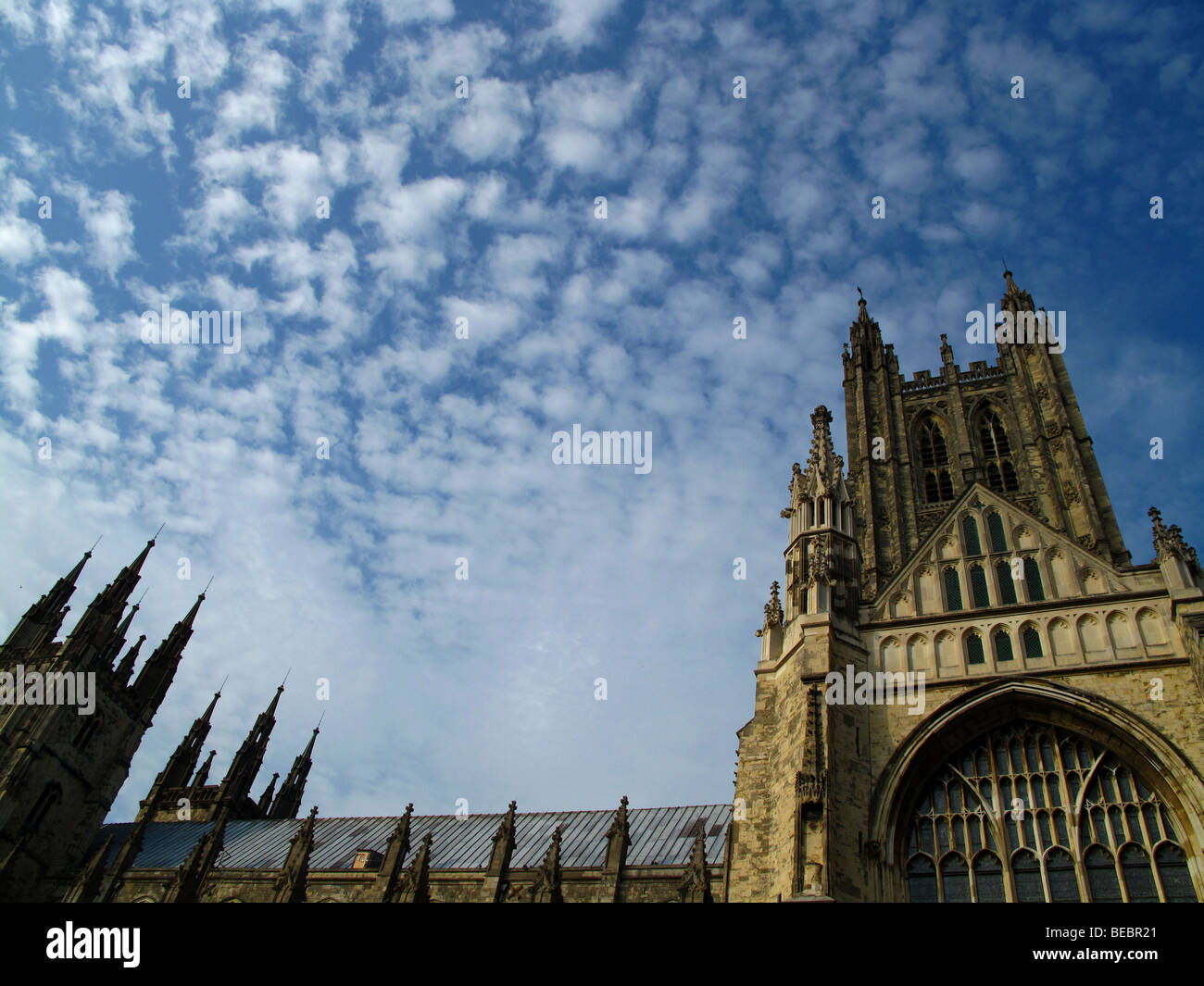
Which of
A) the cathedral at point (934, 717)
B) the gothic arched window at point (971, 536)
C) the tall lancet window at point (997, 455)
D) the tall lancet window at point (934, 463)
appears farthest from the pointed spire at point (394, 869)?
the tall lancet window at point (997, 455)

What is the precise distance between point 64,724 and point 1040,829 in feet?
131

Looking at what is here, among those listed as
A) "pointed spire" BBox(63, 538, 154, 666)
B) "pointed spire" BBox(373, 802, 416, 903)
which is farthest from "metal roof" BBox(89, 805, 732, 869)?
"pointed spire" BBox(63, 538, 154, 666)

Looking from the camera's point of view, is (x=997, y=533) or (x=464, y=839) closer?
(x=997, y=533)

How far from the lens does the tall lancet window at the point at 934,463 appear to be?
2734cm

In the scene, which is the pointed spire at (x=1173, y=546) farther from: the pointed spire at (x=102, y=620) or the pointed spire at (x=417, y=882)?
the pointed spire at (x=102, y=620)

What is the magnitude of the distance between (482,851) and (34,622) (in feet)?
91.0

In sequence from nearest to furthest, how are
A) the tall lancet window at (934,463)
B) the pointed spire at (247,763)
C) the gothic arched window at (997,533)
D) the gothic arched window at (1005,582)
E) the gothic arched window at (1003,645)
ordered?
1. the gothic arched window at (1003,645)
2. the gothic arched window at (1005,582)
3. the gothic arched window at (997,533)
4. the tall lancet window at (934,463)
5. the pointed spire at (247,763)

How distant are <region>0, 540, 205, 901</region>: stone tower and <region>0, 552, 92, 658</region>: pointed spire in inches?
1.8

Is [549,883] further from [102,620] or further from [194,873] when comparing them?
[102,620]

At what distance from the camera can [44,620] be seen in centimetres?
4228

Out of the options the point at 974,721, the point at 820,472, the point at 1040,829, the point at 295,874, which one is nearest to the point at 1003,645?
the point at 974,721

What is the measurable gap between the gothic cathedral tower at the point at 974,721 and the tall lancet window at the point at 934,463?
7503 millimetres

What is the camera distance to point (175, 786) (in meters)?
43.1
